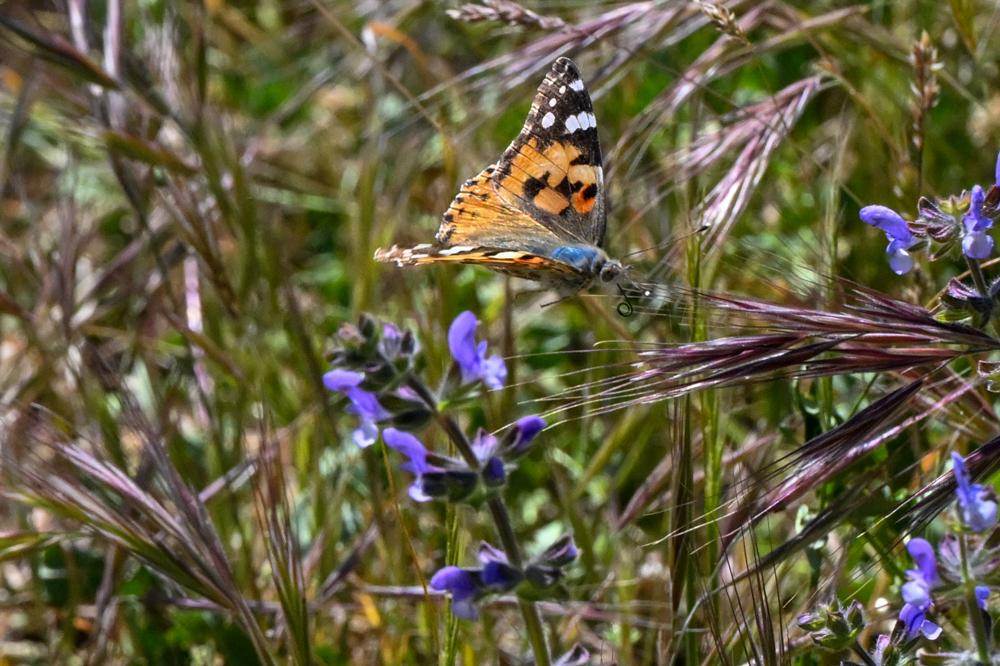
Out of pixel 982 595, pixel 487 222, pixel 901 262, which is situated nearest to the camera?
pixel 982 595

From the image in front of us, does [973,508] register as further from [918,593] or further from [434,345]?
[434,345]

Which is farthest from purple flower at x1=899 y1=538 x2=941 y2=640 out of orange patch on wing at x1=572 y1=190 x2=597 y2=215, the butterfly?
orange patch on wing at x1=572 y1=190 x2=597 y2=215

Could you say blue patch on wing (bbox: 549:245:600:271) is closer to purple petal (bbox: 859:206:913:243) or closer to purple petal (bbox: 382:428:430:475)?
purple petal (bbox: 859:206:913:243)

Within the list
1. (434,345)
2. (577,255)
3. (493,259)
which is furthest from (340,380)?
(434,345)

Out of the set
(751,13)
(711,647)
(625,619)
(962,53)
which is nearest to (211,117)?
(751,13)

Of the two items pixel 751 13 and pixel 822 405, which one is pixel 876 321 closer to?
pixel 822 405
